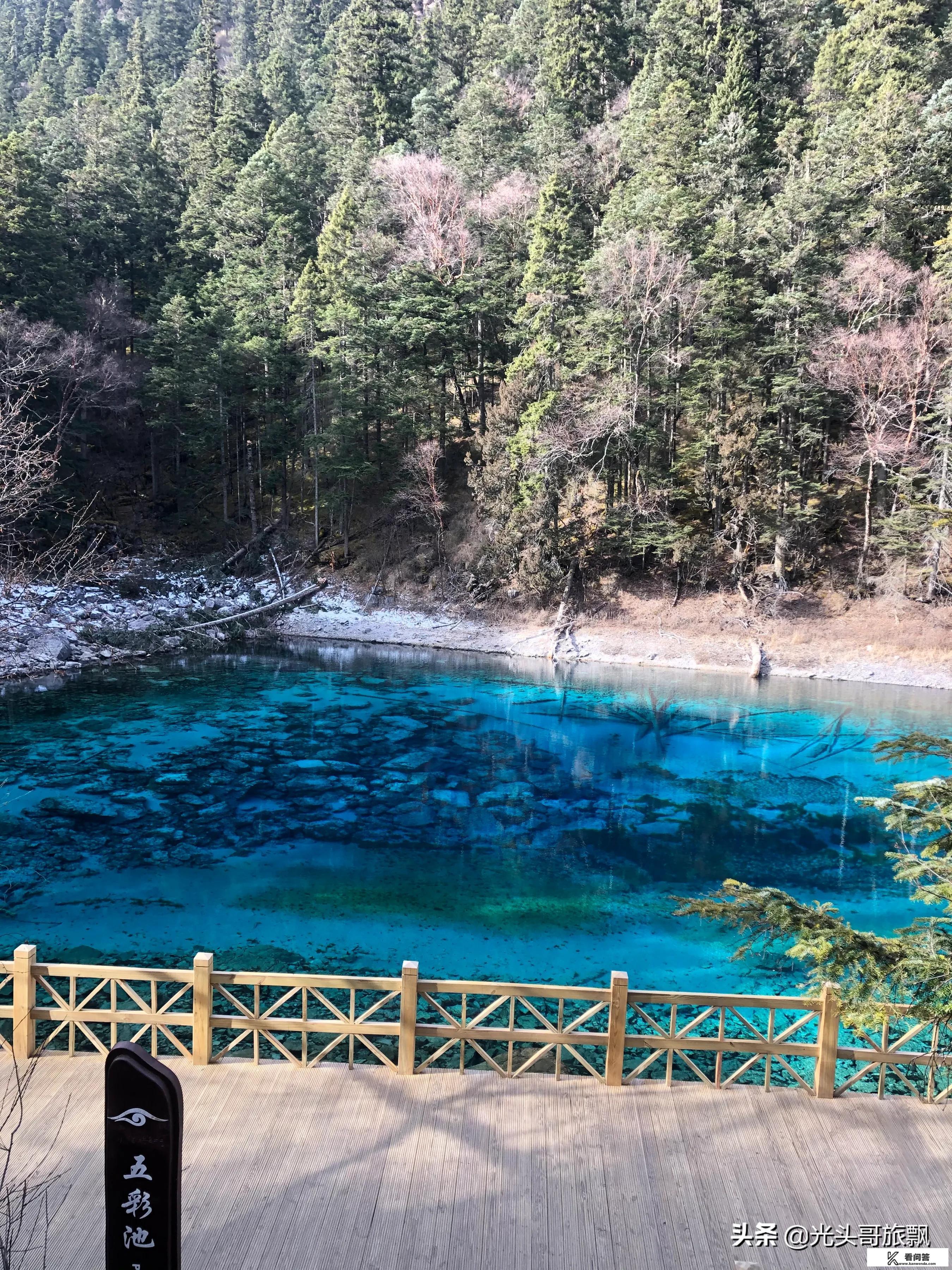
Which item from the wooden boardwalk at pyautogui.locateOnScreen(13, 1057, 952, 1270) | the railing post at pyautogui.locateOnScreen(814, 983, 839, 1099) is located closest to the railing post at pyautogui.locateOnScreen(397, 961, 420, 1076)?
the wooden boardwalk at pyautogui.locateOnScreen(13, 1057, 952, 1270)

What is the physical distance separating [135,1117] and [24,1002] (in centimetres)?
355

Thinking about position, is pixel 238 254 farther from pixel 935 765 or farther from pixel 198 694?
pixel 935 765

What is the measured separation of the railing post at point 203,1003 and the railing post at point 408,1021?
1.42 m

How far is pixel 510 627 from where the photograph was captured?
29.4 metres

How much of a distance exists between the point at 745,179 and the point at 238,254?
20254 millimetres

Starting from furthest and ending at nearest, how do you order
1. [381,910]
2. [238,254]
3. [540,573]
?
1. [238,254]
2. [540,573]
3. [381,910]

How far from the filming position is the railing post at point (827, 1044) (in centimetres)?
599

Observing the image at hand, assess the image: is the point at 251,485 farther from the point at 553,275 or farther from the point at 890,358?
the point at 890,358

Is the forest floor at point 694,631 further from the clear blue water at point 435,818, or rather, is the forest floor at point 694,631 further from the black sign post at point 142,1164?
the black sign post at point 142,1164

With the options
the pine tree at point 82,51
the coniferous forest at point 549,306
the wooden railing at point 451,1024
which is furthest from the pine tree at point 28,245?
the pine tree at point 82,51

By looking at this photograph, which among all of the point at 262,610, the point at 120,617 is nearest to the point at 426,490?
the point at 262,610

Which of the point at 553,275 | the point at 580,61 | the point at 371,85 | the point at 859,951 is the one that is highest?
the point at 371,85

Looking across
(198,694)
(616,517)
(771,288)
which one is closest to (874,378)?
(771,288)

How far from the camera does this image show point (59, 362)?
756 inches
